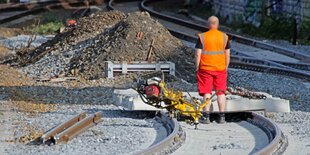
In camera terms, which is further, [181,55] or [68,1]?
[68,1]

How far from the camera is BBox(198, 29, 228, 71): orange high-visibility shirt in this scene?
13523mm

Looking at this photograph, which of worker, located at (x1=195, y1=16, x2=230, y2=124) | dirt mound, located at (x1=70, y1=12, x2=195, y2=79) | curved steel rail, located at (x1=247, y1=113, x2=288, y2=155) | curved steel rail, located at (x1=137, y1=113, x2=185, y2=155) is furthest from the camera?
dirt mound, located at (x1=70, y1=12, x2=195, y2=79)

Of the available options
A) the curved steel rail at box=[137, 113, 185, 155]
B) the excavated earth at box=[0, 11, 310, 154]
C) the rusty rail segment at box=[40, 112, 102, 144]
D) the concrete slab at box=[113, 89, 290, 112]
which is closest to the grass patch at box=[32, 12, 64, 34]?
the excavated earth at box=[0, 11, 310, 154]

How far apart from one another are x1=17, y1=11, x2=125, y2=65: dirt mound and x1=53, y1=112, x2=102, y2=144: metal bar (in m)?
8.96

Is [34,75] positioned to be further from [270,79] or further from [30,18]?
[30,18]

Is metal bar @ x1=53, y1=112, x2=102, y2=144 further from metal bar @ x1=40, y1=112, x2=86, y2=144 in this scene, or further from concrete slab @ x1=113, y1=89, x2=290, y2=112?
concrete slab @ x1=113, y1=89, x2=290, y2=112

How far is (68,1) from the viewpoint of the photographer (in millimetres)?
44188

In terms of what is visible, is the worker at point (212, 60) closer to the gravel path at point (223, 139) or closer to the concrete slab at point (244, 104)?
the gravel path at point (223, 139)

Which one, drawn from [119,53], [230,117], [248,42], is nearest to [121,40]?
[119,53]

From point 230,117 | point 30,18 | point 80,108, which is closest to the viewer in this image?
point 230,117

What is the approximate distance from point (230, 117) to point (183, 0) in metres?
30.5

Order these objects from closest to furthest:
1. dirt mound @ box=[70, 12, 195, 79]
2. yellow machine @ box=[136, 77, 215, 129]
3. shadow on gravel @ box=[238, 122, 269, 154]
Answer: shadow on gravel @ box=[238, 122, 269, 154] → yellow machine @ box=[136, 77, 215, 129] → dirt mound @ box=[70, 12, 195, 79]

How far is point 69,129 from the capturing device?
12.3 meters

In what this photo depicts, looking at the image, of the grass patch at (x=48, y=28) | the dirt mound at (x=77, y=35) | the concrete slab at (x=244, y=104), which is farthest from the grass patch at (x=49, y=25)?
the concrete slab at (x=244, y=104)
